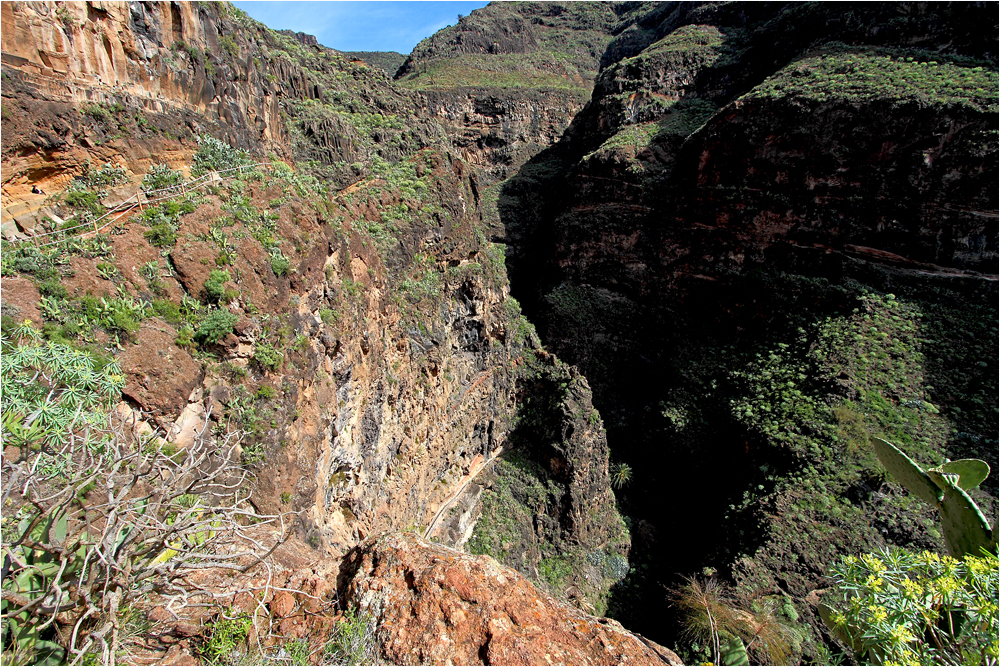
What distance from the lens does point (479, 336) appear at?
17.0 metres

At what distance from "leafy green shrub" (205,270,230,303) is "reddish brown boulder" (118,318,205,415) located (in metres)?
0.84

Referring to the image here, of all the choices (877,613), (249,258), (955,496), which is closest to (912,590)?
(877,613)

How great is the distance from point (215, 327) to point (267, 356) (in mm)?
911

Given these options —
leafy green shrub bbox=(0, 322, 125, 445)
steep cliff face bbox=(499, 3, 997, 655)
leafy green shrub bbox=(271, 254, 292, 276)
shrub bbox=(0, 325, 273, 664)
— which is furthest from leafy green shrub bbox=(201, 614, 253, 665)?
steep cliff face bbox=(499, 3, 997, 655)

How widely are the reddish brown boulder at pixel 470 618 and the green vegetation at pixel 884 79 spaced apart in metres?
24.3

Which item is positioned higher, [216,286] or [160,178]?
[160,178]

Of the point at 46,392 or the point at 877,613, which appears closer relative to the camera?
the point at 877,613

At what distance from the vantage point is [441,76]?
33281mm

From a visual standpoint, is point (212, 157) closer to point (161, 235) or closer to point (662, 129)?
point (161, 235)

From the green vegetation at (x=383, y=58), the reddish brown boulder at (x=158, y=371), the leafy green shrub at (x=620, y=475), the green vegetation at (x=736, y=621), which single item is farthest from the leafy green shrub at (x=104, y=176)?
the green vegetation at (x=383, y=58)

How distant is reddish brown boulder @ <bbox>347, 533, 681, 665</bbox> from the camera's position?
3.26 m

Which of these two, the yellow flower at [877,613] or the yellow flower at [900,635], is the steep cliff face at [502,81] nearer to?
the yellow flower at [877,613]

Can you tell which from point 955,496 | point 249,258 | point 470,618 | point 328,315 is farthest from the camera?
point 328,315

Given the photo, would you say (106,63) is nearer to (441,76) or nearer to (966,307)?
(966,307)
